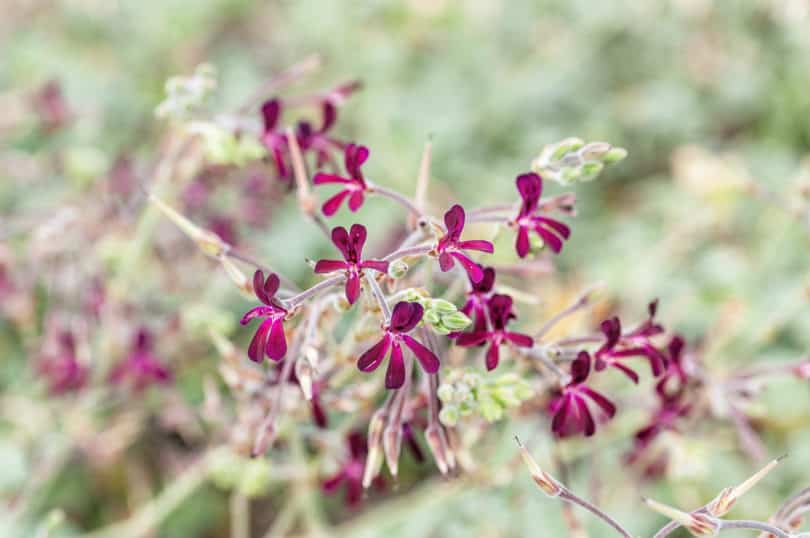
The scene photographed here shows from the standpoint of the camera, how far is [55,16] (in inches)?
114

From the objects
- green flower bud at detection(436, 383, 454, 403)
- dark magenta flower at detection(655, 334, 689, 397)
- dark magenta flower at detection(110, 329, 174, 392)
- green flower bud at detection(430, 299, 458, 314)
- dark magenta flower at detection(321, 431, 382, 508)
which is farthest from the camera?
dark magenta flower at detection(110, 329, 174, 392)

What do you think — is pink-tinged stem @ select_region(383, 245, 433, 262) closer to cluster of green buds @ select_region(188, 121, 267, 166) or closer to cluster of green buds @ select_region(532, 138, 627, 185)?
cluster of green buds @ select_region(532, 138, 627, 185)

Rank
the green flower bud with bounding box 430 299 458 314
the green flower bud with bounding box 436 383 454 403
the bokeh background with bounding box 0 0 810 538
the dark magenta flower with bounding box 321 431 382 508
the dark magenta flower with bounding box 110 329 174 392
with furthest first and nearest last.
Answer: the bokeh background with bounding box 0 0 810 538 < the dark magenta flower with bounding box 110 329 174 392 < the dark magenta flower with bounding box 321 431 382 508 < the green flower bud with bounding box 436 383 454 403 < the green flower bud with bounding box 430 299 458 314

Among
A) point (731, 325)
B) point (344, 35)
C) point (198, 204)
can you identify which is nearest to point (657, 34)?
point (344, 35)

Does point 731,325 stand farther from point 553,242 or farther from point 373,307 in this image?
point 373,307

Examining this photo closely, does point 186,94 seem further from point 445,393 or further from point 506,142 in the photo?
point 506,142

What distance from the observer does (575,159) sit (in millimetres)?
1189

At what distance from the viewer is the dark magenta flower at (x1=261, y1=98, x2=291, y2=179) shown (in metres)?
1.37

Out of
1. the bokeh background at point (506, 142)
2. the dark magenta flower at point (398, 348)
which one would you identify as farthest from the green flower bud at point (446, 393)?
the bokeh background at point (506, 142)

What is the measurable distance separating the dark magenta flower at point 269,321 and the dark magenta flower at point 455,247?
20 centimetres

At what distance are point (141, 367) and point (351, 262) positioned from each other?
2.78 ft

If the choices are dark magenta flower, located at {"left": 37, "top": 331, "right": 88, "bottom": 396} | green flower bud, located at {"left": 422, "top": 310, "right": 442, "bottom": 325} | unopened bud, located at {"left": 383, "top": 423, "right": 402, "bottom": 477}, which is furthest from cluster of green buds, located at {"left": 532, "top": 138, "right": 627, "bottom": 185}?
dark magenta flower, located at {"left": 37, "top": 331, "right": 88, "bottom": 396}

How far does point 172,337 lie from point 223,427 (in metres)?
0.27

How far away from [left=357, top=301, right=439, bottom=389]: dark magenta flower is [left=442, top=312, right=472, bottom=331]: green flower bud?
0.03m
